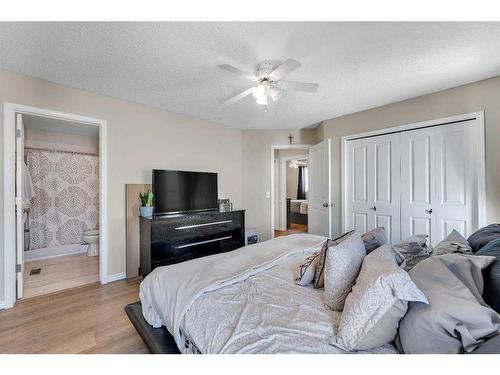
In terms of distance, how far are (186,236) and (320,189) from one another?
7.90 feet

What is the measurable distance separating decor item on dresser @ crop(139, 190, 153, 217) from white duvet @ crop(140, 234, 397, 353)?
5.21 feet

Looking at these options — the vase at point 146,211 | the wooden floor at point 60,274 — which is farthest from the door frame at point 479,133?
the wooden floor at point 60,274

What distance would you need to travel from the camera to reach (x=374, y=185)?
11.4 feet

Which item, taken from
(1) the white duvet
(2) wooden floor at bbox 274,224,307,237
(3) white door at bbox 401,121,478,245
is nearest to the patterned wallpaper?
(1) the white duvet

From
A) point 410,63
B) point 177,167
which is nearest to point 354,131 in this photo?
point 410,63

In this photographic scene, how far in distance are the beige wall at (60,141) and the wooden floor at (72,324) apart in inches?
110

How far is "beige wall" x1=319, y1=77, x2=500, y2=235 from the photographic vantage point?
2506 mm

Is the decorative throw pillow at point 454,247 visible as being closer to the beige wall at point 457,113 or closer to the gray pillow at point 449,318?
the gray pillow at point 449,318

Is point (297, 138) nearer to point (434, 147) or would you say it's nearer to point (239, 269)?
point (434, 147)

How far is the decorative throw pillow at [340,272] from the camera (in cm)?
116

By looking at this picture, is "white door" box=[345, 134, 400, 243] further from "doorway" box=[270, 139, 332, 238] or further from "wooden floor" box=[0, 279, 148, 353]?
"wooden floor" box=[0, 279, 148, 353]

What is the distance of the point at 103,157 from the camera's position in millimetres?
2947

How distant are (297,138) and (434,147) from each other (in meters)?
2.21

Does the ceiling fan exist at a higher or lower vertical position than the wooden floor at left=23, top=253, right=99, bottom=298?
higher
